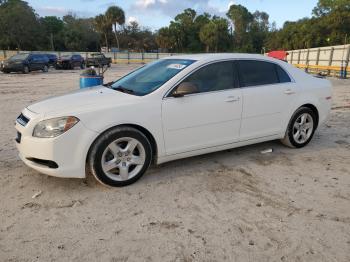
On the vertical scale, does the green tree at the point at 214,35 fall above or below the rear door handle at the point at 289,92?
above

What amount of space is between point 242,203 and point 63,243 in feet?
6.23

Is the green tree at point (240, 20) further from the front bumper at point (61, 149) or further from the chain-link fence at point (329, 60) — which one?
the front bumper at point (61, 149)

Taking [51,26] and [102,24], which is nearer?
[102,24]

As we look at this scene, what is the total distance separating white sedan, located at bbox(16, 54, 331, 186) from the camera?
3867 mm

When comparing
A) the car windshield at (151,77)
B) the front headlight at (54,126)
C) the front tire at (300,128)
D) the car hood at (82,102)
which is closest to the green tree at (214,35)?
the front tire at (300,128)

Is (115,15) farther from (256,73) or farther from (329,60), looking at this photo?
(256,73)

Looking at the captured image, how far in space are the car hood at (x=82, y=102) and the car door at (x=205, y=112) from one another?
1.85 feet

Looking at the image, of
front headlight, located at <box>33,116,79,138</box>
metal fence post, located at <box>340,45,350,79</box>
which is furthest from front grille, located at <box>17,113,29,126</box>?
metal fence post, located at <box>340,45,350,79</box>

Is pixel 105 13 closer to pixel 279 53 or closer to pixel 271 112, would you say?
pixel 279 53

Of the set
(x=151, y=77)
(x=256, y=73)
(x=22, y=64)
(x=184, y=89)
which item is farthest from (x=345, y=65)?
(x=22, y=64)

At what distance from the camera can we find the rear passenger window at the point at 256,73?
501cm

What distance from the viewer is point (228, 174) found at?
15.2 ft

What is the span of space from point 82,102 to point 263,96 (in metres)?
2.60

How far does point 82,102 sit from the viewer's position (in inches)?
163
